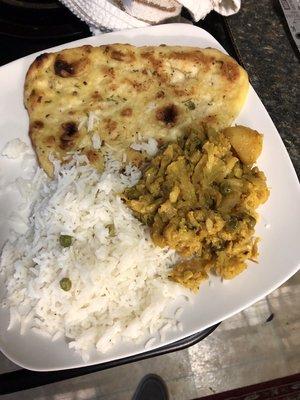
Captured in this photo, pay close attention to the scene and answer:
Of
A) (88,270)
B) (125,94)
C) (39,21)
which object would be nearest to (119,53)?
(125,94)

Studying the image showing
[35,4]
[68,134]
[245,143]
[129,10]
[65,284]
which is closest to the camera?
[65,284]

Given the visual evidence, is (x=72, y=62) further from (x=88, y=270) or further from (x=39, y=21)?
(x=88, y=270)

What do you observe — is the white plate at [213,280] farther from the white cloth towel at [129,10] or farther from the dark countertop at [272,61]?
the dark countertop at [272,61]

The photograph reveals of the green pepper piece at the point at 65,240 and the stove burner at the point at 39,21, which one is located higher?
the stove burner at the point at 39,21

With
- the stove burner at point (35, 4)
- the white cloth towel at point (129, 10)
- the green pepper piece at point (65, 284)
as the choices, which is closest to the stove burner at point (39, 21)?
the stove burner at point (35, 4)

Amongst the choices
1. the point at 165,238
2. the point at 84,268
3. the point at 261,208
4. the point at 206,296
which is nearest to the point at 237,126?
the point at 261,208

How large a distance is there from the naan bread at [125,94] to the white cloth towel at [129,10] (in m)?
0.18

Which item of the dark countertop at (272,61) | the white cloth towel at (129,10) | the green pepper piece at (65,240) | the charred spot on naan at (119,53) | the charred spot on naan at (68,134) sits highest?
the white cloth towel at (129,10)

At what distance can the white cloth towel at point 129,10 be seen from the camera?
7.27 feet

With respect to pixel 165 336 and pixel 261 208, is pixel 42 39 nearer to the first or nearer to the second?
pixel 261 208

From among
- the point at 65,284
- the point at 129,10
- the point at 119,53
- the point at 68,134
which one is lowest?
the point at 65,284

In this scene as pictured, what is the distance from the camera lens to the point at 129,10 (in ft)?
7.29

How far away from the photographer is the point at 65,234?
1.91m

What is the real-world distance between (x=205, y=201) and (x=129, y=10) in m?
0.93
